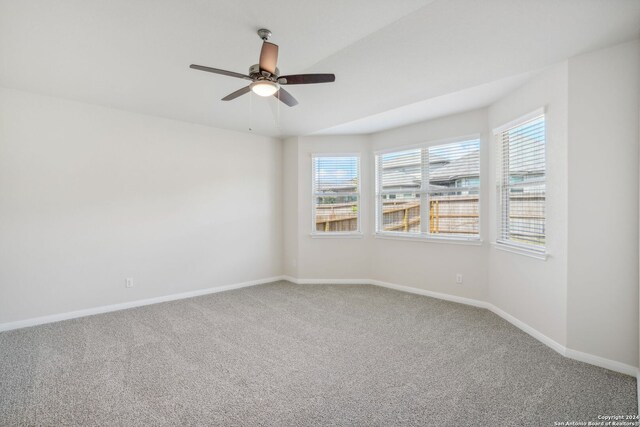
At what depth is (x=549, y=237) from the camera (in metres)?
3.00

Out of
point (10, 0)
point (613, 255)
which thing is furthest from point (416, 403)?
point (10, 0)

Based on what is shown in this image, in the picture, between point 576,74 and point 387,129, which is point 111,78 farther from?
point 576,74

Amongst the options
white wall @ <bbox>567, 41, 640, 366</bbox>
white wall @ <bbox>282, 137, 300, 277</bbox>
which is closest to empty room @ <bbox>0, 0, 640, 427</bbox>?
white wall @ <bbox>567, 41, 640, 366</bbox>

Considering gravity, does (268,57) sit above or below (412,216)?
above

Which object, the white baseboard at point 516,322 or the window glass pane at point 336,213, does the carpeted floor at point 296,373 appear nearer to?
the white baseboard at point 516,322

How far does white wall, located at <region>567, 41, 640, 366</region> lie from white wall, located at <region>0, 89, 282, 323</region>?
4245 millimetres

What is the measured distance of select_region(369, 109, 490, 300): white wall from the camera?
13.5 feet

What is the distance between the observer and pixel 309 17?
218 centimetres

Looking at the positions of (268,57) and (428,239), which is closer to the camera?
(268,57)

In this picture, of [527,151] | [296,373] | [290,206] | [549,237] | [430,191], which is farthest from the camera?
[290,206]

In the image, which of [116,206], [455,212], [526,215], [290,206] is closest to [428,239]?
[455,212]

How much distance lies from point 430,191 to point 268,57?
317cm

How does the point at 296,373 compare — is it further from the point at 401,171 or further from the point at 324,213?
the point at 401,171

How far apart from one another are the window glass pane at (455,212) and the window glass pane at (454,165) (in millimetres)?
140
